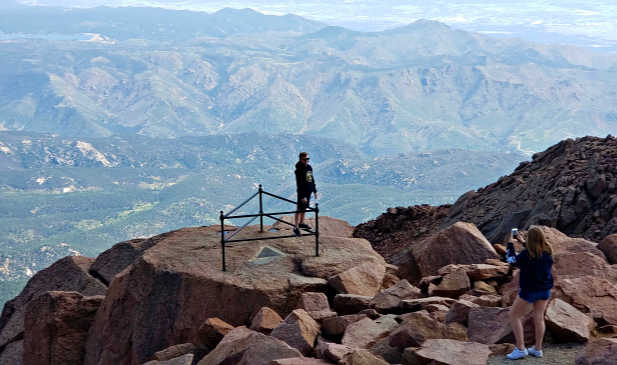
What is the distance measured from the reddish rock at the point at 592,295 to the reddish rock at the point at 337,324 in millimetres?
3881

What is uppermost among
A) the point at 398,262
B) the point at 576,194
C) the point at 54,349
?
the point at 576,194

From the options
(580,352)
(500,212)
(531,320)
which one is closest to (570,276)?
(531,320)

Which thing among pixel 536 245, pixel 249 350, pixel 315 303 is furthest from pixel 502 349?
pixel 315 303

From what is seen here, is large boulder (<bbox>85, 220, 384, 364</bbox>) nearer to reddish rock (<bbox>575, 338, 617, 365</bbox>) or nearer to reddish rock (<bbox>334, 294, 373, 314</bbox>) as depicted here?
reddish rock (<bbox>334, 294, 373, 314</bbox>)

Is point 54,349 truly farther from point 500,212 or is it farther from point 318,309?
point 500,212

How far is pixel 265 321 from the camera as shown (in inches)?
489

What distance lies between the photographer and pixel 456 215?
26.3 meters

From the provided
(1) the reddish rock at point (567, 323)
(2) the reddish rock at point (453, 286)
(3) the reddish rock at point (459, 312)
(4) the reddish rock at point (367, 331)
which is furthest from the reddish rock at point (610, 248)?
(4) the reddish rock at point (367, 331)

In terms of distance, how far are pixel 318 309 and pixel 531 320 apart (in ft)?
15.4

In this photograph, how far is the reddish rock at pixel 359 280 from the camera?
1423 cm

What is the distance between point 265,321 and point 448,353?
451 cm

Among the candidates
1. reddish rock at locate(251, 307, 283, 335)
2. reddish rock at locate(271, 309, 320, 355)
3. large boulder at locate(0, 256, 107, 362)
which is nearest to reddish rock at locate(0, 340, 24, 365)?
large boulder at locate(0, 256, 107, 362)

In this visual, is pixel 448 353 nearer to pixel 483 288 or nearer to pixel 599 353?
pixel 599 353

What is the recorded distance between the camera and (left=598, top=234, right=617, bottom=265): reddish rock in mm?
13774
